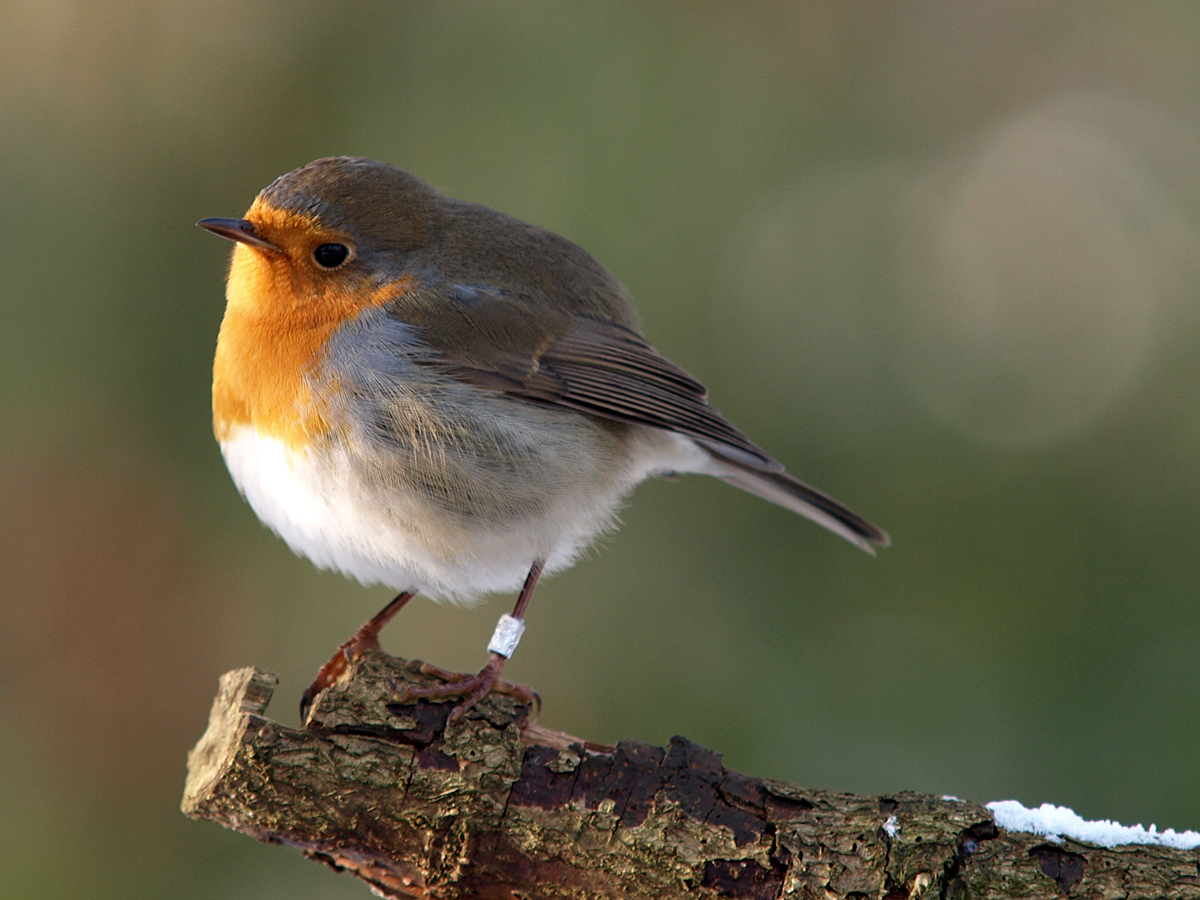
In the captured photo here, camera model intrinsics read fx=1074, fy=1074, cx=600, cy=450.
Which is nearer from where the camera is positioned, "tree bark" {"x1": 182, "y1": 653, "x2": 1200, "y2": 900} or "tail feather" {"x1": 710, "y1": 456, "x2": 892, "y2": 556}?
"tree bark" {"x1": 182, "y1": 653, "x2": 1200, "y2": 900}

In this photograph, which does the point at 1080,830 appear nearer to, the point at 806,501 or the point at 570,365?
the point at 806,501

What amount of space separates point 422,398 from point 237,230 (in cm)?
58

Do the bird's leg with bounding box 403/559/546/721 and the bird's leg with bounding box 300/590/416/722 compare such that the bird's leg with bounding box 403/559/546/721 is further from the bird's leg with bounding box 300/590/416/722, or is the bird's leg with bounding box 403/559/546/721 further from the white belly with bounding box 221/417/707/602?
the bird's leg with bounding box 300/590/416/722

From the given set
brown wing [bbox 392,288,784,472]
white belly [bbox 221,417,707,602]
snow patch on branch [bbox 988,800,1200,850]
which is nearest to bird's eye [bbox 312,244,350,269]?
brown wing [bbox 392,288,784,472]

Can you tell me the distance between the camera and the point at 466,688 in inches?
87.9

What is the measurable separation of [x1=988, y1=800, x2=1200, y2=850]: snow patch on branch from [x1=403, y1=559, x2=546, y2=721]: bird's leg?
3.32ft

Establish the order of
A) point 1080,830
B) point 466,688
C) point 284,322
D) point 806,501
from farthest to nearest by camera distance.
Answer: point 806,501 → point 284,322 → point 466,688 → point 1080,830

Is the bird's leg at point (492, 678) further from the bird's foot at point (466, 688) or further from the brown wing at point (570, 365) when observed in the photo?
the brown wing at point (570, 365)

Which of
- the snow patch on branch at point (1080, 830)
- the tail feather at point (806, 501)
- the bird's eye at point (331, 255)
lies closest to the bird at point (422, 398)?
the bird's eye at point (331, 255)

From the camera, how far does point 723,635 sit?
3074 mm

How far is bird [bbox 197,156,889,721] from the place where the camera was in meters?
2.45

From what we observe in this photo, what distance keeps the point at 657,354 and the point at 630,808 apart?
4.44 feet

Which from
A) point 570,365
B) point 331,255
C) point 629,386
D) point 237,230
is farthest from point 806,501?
point 237,230

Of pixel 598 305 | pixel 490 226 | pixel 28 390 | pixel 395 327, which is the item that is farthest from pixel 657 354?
pixel 28 390
